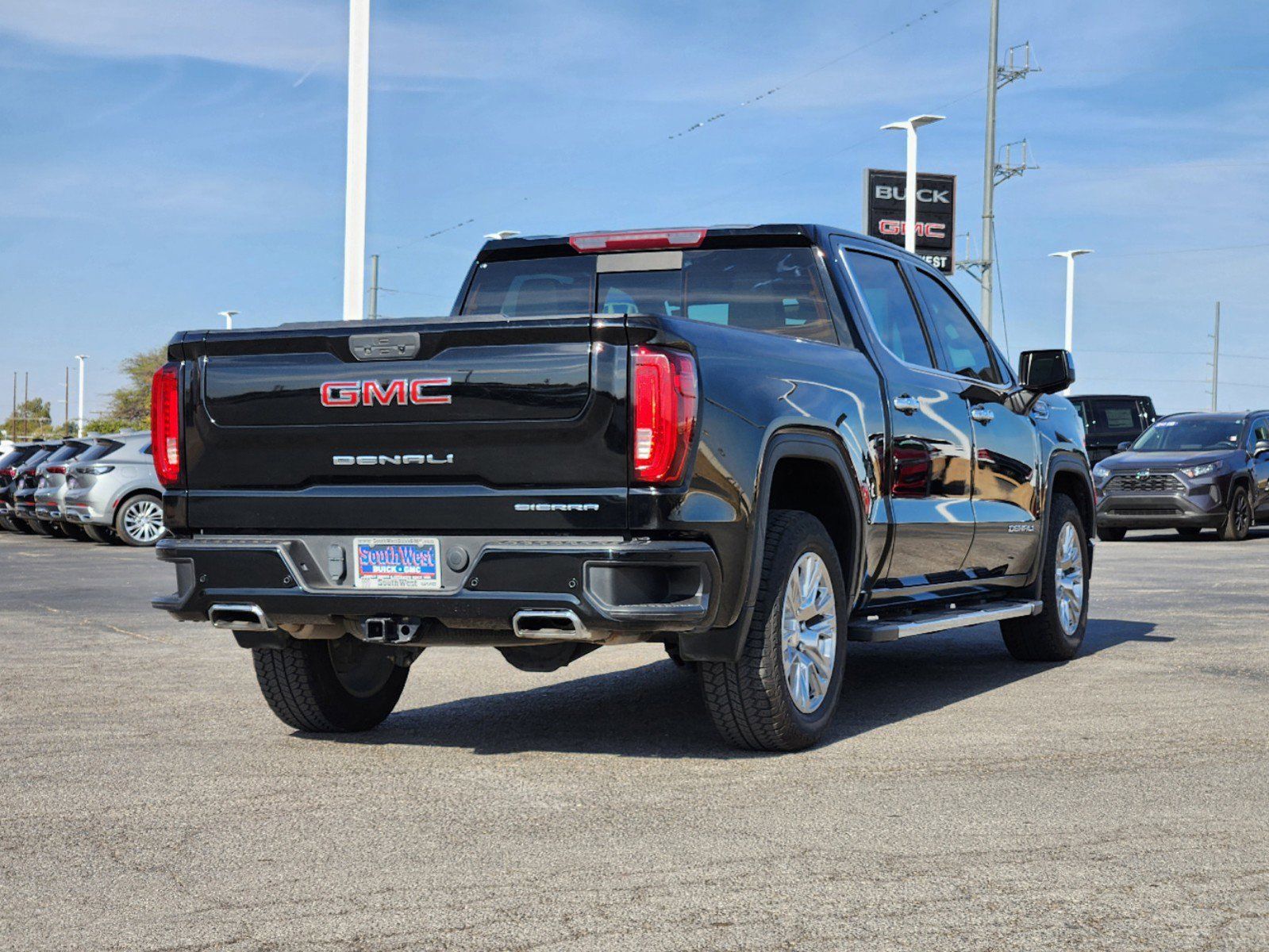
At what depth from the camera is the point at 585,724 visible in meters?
6.69

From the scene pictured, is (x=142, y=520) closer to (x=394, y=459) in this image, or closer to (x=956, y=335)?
(x=956, y=335)

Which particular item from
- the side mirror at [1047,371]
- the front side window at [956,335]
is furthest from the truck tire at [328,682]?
the side mirror at [1047,371]

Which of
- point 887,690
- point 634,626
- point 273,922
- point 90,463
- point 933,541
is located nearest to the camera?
point 273,922

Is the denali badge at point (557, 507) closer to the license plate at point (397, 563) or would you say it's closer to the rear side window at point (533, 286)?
the license plate at point (397, 563)

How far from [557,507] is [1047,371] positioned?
4.06 metres

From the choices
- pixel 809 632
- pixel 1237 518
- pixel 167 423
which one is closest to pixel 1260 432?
pixel 1237 518

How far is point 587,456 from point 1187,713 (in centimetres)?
319

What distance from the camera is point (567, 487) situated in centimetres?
520

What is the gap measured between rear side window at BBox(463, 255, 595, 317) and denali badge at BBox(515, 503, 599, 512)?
200 cm

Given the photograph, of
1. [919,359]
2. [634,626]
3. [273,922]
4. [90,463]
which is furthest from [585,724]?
[90,463]

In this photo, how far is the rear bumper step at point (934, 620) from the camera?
6387 mm

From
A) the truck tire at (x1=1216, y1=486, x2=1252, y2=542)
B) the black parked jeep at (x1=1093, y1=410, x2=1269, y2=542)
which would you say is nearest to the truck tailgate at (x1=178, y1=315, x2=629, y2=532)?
the black parked jeep at (x1=1093, y1=410, x2=1269, y2=542)

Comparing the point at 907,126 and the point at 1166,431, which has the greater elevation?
the point at 907,126

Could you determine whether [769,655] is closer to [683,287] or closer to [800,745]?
[800,745]
